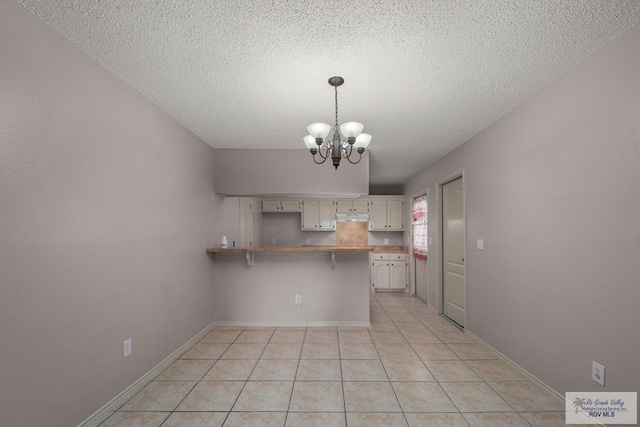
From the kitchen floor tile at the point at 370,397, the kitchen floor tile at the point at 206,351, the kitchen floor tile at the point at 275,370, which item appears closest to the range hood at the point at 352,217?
the kitchen floor tile at the point at 206,351

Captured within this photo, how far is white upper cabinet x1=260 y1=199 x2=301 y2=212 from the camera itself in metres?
6.10

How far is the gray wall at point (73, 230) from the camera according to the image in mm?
1433

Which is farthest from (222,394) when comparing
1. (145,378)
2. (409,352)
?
(409,352)

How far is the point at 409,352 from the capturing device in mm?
3039

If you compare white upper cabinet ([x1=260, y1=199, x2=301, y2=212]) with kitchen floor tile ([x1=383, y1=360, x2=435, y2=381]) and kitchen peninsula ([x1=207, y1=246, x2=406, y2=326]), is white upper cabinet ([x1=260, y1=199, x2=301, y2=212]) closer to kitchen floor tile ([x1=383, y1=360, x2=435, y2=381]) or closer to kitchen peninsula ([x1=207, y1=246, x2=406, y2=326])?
kitchen peninsula ([x1=207, y1=246, x2=406, y2=326])

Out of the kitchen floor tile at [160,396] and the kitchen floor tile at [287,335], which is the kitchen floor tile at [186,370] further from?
the kitchen floor tile at [287,335]

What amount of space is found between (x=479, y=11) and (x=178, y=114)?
2.56 m

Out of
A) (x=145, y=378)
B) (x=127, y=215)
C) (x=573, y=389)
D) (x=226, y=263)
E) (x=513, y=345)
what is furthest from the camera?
(x=226, y=263)

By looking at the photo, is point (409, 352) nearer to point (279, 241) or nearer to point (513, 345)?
point (513, 345)

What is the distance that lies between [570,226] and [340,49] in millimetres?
1985

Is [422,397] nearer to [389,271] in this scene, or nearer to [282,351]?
[282,351]

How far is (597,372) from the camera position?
184 centimetres

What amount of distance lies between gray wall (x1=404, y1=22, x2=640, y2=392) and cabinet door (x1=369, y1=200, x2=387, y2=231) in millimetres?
3166

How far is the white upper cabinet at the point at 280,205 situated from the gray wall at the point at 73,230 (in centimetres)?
332
